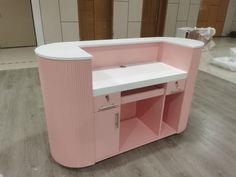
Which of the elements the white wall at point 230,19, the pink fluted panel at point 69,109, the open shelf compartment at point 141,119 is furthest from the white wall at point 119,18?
the white wall at point 230,19

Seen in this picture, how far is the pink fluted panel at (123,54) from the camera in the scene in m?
1.87

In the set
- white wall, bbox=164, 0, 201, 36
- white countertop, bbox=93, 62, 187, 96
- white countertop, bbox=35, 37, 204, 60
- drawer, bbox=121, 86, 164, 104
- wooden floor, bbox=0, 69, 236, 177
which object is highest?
white wall, bbox=164, 0, 201, 36

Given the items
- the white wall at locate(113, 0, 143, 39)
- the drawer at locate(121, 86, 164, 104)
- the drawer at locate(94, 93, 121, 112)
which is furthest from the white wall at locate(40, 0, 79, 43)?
the drawer at locate(94, 93, 121, 112)

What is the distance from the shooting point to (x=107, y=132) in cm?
166

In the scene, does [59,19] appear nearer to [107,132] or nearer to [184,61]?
[184,61]

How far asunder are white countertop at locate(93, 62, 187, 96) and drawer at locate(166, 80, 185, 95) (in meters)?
0.05

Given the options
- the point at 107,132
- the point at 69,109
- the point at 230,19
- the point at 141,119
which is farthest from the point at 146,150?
the point at 230,19

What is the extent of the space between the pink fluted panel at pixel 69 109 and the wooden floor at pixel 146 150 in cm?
20

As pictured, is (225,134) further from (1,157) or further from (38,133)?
(1,157)

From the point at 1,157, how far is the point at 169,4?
5.76 m

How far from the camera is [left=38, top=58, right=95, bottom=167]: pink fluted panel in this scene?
1.33 metres

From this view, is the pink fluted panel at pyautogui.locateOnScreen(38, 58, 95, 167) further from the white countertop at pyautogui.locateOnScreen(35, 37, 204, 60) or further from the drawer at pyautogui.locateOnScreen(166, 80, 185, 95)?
the drawer at pyautogui.locateOnScreen(166, 80, 185, 95)

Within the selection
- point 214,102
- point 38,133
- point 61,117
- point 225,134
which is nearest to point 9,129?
point 38,133

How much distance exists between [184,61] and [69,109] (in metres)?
1.21
